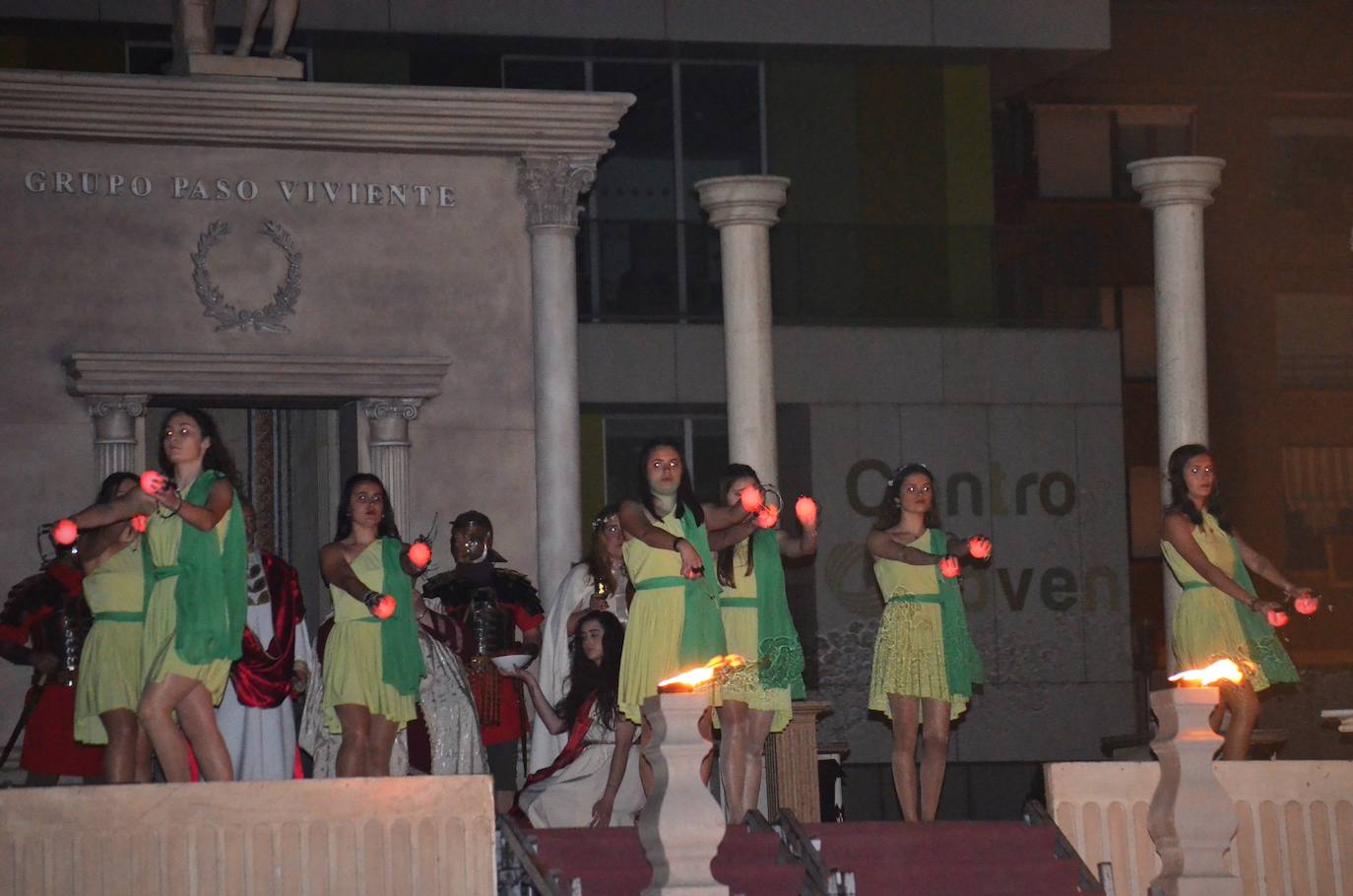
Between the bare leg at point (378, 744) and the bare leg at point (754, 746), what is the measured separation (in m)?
1.57

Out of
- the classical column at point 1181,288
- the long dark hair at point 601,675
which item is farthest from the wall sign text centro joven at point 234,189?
the classical column at point 1181,288

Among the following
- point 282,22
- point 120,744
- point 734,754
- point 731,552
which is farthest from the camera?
point 282,22

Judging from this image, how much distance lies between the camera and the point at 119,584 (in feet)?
33.5

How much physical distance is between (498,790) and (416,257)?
13.2 feet

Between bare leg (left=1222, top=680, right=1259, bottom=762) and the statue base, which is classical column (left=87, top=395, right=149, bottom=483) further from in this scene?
bare leg (left=1222, top=680, right=1259, bottom=762)

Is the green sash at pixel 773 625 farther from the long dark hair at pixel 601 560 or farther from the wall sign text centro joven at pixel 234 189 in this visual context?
the wall sign text centro joven at pixel 234 189

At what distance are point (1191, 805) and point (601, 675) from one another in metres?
3.53

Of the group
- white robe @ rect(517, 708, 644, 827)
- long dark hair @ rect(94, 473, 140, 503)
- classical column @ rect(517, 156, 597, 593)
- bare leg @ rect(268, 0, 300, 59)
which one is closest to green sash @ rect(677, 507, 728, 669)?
white robe @ rect(517, 708, 644, 827)

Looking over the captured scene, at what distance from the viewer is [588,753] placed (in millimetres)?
11797

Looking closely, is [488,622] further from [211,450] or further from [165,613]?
[165,613]

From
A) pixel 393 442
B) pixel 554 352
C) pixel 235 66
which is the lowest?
pixel 393 442

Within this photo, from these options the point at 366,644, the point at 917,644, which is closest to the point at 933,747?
the point at 917,644

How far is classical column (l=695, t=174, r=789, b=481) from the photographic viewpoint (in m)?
15.2

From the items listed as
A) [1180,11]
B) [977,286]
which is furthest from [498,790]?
[1180,11]
